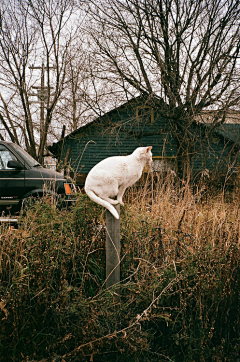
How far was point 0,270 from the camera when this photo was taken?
237 cm

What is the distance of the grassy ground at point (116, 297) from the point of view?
2.02 meters

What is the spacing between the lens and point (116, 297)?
2.39 metres

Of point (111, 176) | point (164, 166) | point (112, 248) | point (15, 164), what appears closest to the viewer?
point (111, 176)

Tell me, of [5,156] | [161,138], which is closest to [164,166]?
Result: [5,156]

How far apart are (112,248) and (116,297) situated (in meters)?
0.35

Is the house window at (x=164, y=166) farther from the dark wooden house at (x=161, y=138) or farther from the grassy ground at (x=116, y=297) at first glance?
the grassy ground at (x=116, y=297)

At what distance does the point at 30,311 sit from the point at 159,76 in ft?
25.1

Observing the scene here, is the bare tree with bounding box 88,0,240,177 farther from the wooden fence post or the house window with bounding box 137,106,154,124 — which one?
the wooden fence post

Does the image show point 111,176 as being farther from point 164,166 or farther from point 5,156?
point 5,156

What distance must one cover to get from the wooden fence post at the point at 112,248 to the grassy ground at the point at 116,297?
0.29 feet

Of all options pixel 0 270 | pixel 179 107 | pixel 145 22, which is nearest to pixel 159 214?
pixel 0 270

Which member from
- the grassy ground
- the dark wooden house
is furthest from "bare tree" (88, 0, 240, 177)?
the grassy ground

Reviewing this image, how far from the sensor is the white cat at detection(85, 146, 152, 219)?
2.31 meters

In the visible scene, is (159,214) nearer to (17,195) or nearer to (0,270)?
(0,270)
